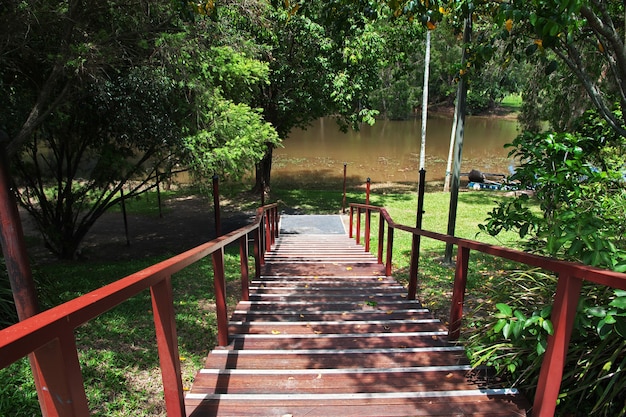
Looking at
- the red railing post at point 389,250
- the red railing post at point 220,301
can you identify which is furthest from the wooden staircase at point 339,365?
the red railing post at point 389,250

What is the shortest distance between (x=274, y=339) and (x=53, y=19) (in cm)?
509

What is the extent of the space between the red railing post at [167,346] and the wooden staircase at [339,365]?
0.21 metres

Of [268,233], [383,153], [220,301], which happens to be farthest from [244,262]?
[383,153]

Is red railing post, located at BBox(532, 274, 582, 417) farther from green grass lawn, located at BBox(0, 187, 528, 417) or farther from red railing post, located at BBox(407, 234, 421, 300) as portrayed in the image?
red railing post, located at BBox(407, 234, 421, 300)

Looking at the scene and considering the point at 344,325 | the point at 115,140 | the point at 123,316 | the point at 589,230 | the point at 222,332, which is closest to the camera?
the point at 589,230

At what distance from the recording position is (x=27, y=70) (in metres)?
6.45

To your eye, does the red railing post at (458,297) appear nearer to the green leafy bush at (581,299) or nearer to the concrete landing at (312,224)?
the green leafy bush at (581,299)

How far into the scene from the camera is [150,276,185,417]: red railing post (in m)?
1.86

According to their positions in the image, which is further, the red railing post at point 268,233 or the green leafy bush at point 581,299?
the red railing post at point 268,233

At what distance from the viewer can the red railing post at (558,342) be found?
1.82 meters

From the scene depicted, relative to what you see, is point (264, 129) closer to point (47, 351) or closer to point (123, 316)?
point (123, 316)

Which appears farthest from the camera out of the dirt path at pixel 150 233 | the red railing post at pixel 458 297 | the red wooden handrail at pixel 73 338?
the dirt path at pixel 150 233

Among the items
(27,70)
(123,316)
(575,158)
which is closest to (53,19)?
(27,70)

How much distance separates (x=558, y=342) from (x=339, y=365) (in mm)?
1336
